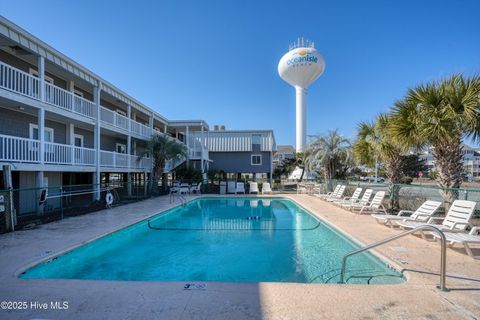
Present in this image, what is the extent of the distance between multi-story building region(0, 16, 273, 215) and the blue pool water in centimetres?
512

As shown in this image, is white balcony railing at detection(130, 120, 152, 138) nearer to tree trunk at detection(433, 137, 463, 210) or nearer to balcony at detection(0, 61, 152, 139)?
balcony at detection(0, 61, 152, 139)

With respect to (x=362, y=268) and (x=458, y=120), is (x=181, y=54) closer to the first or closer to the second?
(x=458, y=120)

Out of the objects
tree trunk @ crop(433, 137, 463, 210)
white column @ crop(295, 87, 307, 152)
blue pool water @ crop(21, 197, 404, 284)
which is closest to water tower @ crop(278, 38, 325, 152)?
white column @ crop(295, 87, 307, 152)

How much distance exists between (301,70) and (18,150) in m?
36.7

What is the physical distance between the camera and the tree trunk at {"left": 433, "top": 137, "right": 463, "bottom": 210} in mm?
8531

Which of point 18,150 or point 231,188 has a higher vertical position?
point 18,150

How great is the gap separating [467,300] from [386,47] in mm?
16349

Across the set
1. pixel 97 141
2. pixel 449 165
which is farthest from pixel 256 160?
Answer: pixel 449 165

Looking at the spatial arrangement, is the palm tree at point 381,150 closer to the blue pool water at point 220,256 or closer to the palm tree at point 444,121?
the palm tree at point 444,121

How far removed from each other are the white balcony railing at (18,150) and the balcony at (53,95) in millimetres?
1704

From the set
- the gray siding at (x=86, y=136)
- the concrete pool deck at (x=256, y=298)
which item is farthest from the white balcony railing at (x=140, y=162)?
the concrete pool deck at (x=256, y=298)

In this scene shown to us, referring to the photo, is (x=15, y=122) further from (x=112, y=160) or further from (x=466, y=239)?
(x=466, y=239)

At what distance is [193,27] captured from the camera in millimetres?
14961

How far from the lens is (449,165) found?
8734 millimetres
